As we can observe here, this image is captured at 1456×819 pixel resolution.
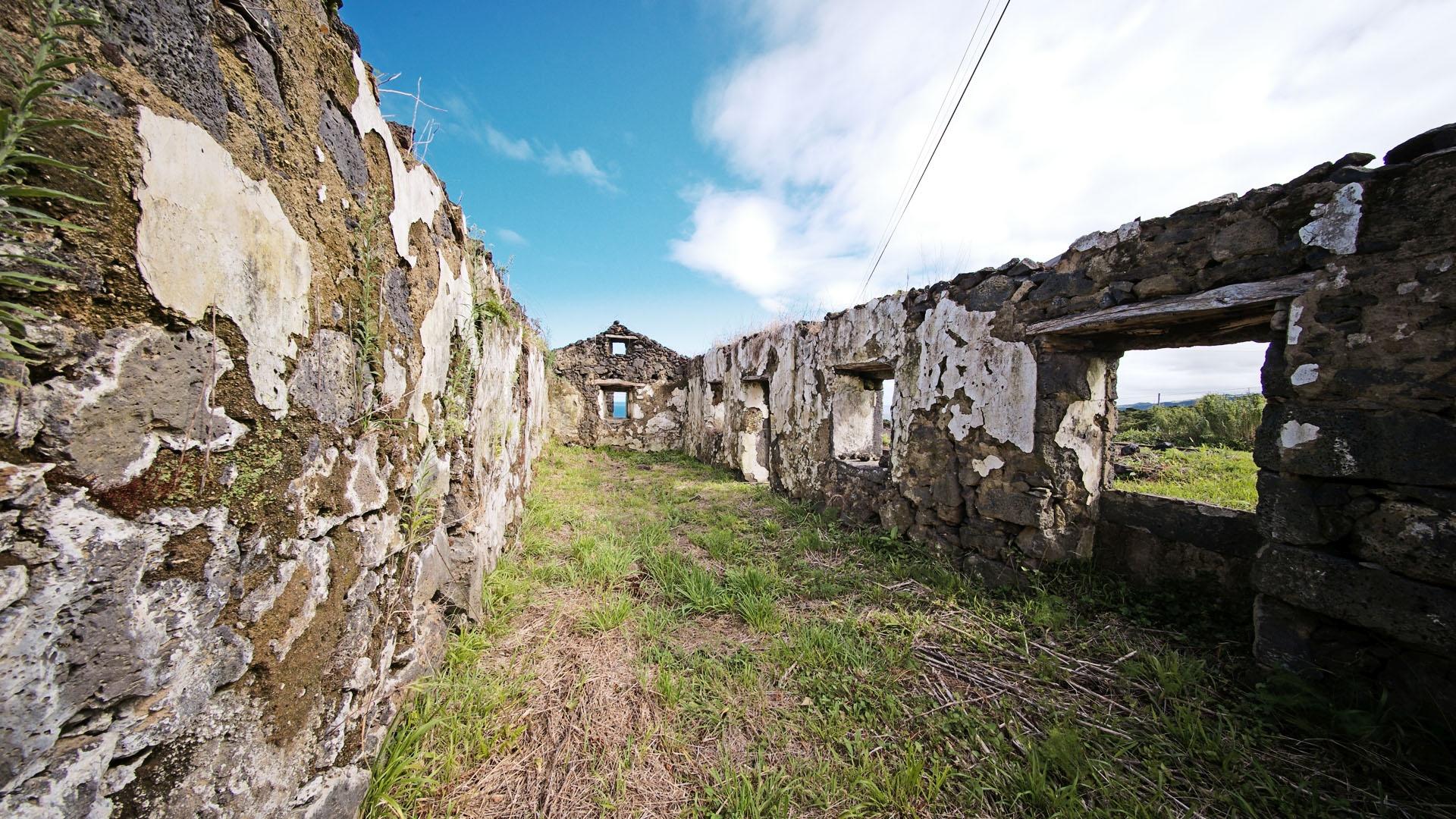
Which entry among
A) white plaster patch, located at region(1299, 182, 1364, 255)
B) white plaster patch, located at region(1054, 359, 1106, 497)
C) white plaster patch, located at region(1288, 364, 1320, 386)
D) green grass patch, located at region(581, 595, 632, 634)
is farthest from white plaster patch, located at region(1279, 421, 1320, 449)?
green grass patch, located at region(581, 595, 632, 634)

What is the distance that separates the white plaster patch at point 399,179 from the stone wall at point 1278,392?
3336 millimetres

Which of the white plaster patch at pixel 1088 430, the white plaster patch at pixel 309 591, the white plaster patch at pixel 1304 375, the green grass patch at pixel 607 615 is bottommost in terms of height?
the green grass patch at pixel 607 615

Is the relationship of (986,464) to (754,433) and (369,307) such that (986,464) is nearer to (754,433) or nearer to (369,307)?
(369,307)

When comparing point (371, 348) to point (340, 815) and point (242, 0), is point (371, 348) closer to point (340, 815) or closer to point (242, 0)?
point (242, 0)

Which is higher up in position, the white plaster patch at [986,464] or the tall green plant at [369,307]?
the tall green plant at [369,307]

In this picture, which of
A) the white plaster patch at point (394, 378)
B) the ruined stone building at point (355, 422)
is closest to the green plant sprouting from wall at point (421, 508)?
the ruined stone building at point (355, 422)

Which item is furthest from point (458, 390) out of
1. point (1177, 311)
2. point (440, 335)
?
point (1177, 311)

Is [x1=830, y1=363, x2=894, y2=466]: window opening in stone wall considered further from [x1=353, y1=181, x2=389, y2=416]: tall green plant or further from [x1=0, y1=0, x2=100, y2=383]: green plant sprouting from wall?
[x1=0, y1=0, x2=100, y2=383]: green plant sprouting from wall

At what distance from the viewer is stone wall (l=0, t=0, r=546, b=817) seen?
687 millimetres

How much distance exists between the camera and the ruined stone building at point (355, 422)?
2.37 feet

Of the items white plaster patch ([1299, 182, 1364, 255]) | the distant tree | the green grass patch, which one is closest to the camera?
white plaster patch ([1299, 182, 1364, 255])

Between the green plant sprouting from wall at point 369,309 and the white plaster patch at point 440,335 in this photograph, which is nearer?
the green plant sprouting from wall at point 369,309

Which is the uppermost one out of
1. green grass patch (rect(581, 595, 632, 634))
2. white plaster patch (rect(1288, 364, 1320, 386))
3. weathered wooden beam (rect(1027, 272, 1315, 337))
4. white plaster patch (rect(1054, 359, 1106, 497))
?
weathered wooden beam (rect(1027, 272, 1315, 337))

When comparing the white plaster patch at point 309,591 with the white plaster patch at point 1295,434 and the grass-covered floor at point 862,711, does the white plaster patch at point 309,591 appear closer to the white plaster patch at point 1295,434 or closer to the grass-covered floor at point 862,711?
the grass-covered floor at point 862,711
